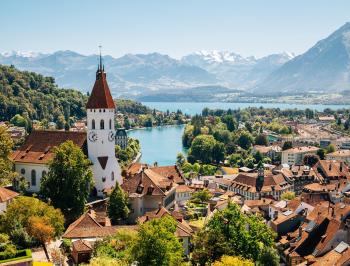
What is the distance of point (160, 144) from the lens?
5108 inches

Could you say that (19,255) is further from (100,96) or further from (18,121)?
(18,121)

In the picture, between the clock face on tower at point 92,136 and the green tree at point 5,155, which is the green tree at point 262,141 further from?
the green tree at point 5,155

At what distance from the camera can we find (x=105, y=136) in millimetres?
43875

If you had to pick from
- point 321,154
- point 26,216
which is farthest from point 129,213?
point 321,154

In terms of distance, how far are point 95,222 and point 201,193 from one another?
2083 centimetres

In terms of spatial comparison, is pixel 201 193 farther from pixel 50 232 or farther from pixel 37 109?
pixel 37 109

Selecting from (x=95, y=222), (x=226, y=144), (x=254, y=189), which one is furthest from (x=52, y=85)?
(x=95, y=222)

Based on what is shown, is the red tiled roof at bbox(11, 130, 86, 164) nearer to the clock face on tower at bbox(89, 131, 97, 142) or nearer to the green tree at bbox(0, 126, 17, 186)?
the clock face on tower at bbox(89, 131, 97, 142)

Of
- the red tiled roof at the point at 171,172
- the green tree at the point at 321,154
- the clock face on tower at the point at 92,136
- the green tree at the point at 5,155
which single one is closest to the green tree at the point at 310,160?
the green tree at the point at 321,154

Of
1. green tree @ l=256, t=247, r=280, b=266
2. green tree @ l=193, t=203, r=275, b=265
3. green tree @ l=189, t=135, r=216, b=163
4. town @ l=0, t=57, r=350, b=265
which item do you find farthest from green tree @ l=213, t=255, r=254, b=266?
green tree @ l=189, t=135, r=216, b=163

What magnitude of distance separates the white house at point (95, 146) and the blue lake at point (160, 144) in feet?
169

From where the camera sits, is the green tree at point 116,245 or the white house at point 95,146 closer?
the green tree at point 116,245

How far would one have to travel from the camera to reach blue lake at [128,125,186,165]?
103625 millimetres

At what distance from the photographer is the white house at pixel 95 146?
43375mm
